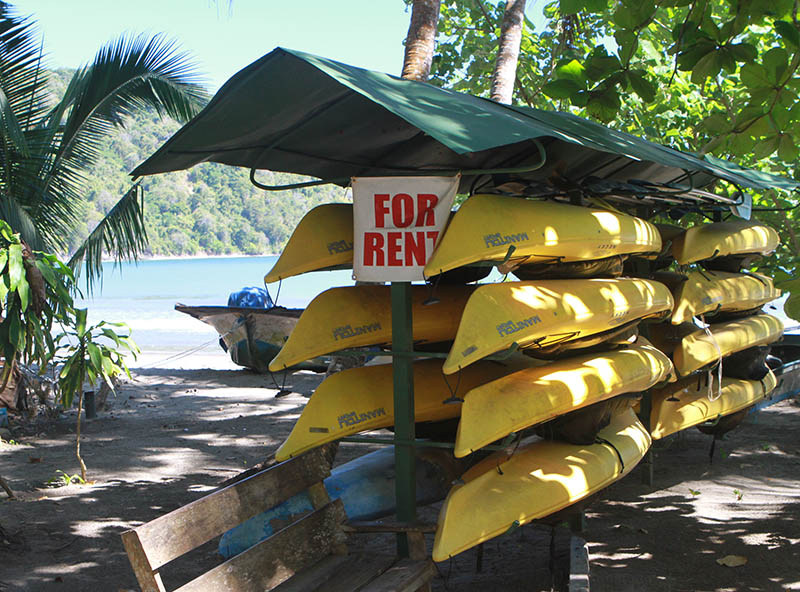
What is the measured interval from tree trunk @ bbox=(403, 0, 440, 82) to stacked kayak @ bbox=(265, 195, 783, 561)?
2.72 metres

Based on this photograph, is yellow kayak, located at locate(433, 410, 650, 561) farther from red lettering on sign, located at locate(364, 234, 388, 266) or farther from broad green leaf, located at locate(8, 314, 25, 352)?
broad green leaf, located at locate(8, 314, 25, 352)

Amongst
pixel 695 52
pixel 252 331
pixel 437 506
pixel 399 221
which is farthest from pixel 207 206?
pixel 399 221

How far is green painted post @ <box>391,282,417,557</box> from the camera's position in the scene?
3.77 meters

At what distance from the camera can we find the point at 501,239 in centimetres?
357

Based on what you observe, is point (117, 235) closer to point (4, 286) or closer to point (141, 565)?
point (4, 286)

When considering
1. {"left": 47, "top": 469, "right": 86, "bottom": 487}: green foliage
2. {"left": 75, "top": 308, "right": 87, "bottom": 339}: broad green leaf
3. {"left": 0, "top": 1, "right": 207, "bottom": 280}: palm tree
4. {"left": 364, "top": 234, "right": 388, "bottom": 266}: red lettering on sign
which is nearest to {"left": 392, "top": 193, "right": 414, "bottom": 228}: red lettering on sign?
{"left": 364, "top": 234, "right": 388, "bottom": 266}: red lettering on sign

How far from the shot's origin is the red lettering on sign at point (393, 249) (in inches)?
143

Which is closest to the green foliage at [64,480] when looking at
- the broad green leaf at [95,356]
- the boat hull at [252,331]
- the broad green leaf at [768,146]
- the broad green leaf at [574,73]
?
the broad green leaf at [95,356]

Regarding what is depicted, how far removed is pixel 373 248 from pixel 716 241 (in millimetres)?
3130

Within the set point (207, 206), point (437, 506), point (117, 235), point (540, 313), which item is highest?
point (207, 206)

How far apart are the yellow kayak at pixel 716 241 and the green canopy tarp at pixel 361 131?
18.8 inches

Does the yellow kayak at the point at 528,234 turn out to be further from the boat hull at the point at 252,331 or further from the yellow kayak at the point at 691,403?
the boat hull at the point at 252,331

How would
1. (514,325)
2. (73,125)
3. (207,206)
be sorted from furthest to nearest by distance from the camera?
(207,206)
(73,125)
(514,325)

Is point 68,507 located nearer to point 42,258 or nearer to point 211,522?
point 42,258
